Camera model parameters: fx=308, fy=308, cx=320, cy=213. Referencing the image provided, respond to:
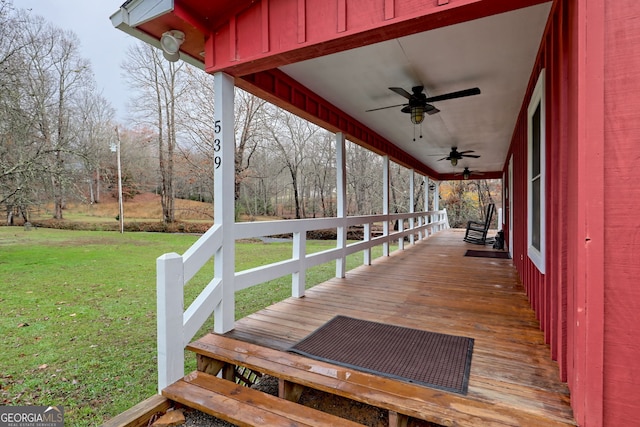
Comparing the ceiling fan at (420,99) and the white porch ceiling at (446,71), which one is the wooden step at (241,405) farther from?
the ceiling fan at (420,99)

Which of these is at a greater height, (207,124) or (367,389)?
(207,124)

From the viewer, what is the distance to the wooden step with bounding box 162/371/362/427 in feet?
5.13

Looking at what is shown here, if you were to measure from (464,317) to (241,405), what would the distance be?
84.3 inches

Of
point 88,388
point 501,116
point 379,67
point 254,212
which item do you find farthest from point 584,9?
point 254,212

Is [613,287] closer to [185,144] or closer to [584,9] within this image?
[584,9]

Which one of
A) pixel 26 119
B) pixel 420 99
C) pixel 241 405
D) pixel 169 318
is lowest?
pixel 241 405

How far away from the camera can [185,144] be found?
53.0 feet

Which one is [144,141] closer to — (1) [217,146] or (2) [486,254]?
(1) [217,146]

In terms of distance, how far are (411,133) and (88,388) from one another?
5.62 metres

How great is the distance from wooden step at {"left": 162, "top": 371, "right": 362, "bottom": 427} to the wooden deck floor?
45cm

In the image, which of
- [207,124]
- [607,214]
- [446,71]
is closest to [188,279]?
[607,214]

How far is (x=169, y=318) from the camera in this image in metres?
1.97

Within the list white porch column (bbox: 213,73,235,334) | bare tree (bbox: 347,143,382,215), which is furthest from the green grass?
bare tree (bbox: 347,143,382,215)

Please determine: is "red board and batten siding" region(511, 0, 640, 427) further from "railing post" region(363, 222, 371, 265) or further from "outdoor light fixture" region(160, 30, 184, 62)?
"railing post" region(363, 222, 371, 265)
